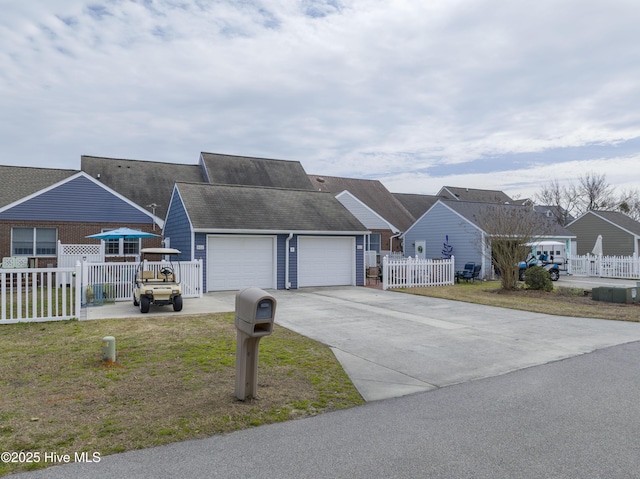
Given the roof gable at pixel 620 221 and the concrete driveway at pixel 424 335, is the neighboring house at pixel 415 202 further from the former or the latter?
the concrete driveway at pixel 424 335

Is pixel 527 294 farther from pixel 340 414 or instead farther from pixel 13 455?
pixel 13 455

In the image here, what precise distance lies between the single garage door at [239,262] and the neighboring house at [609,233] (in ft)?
73.8

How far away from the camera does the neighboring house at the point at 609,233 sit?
3144cm

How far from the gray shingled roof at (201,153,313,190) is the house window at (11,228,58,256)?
10.8m

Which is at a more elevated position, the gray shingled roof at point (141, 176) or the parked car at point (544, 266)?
the gray shingled roof at point (141, 176)

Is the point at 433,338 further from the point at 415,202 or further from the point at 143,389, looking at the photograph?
the point at 415,202

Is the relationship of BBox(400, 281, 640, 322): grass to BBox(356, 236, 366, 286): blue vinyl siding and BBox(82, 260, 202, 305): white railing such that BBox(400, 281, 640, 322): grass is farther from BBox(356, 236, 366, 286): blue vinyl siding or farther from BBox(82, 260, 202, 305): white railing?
BBox(82, 260, 202, 305): white railing

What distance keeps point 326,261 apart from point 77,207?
11.6 m

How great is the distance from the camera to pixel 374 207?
108 feet

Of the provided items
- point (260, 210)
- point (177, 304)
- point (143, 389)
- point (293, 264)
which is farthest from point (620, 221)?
point (143, 389)

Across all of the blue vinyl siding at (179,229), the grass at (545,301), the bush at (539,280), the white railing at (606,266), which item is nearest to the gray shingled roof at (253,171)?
the blue vinyl siding at (179,229)

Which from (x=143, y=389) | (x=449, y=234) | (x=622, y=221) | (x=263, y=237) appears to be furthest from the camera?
(x=622, y=221)

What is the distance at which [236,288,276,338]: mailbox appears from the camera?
459cm

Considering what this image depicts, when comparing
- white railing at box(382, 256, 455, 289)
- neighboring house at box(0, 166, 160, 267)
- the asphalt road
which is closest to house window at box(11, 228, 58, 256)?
neighboring house at box(0, 166, 160, 267)
